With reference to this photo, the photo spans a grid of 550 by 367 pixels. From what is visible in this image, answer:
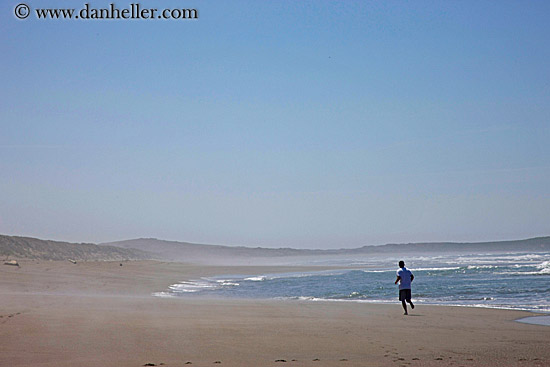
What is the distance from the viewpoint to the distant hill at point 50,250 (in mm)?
48531

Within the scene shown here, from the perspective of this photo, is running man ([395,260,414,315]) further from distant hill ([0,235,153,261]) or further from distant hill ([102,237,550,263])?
distant hill ([102,237,550,263])

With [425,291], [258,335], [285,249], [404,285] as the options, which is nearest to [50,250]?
[425,291]

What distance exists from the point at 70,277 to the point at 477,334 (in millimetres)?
21801

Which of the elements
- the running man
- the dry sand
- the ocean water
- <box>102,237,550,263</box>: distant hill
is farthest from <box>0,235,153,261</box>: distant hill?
<box>102,237,550,263</box>: distant hill

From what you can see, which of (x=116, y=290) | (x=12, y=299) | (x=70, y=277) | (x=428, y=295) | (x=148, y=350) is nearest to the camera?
(x=148, y=350)

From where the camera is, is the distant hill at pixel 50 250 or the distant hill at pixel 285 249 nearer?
the distant hill at pixel 50 250

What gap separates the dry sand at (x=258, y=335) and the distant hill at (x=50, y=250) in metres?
33.4

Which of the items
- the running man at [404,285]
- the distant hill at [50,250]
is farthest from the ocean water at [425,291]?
the distant hill at [50,250]

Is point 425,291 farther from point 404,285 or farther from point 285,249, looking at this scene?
point 285,249

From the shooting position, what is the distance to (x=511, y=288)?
23.0 m

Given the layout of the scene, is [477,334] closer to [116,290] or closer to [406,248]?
[116,290]

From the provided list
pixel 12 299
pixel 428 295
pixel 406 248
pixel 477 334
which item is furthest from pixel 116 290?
pixel 406 248

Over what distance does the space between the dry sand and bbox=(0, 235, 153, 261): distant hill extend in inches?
1314

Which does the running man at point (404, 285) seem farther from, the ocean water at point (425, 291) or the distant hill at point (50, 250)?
the distant hill at point (50, 250)
